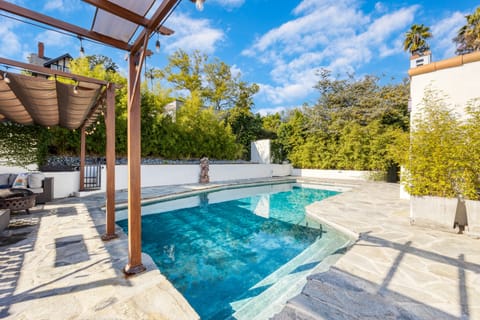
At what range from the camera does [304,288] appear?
7.33 ft

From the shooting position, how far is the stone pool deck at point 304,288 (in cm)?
183

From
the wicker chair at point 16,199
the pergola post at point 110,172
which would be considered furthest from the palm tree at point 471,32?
the wicker chair at point 16,199

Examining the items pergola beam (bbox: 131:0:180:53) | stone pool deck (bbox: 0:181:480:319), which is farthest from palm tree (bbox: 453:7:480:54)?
pergola beam (bbox: 131:0:180:53)

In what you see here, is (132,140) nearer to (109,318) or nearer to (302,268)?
(109,318)

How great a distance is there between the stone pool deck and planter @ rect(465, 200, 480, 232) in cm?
28

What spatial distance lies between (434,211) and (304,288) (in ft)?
11.5

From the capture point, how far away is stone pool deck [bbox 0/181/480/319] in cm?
183

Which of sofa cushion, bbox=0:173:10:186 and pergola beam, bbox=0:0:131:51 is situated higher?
pergola beam, bbox=0:0:131:51

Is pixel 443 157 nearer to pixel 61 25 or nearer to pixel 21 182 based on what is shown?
pixel 61 25

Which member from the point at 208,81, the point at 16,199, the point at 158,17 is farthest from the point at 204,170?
the point at 208,81

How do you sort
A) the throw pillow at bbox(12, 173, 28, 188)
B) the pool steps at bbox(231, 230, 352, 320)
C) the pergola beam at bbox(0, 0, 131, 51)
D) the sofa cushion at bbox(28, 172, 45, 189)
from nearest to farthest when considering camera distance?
the pergola beam at bbox(0, 0, 131, 51) → the pool steps at bbox(231, 230, 352, 320) → the throw pillow at bbox(12, 173, 28, 188) → the sofa cushion at bbox(28, 172, 45, 189)

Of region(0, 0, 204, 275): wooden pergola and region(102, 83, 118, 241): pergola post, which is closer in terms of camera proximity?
region(0, 0, 204, 275): wooden pergola

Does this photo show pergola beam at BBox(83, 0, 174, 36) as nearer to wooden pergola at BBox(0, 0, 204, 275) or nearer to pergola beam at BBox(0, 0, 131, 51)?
wooden pergola at BBox(0, 0, 204, 275)

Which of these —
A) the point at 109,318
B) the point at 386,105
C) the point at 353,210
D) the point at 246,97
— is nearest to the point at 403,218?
the point at 353,210
